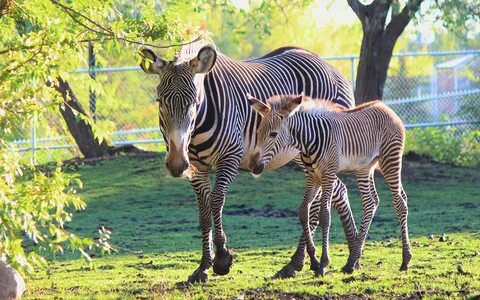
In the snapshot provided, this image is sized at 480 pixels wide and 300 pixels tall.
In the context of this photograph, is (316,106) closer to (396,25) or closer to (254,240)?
(254,240)

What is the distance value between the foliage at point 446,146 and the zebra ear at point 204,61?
12.6m

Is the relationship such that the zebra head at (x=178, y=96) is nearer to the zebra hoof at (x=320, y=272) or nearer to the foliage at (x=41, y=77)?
the foliage at (x=41, y=77)

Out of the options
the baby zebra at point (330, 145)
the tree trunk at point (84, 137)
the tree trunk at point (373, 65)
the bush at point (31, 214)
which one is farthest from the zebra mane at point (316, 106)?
the tree trunk at point (84, 137)

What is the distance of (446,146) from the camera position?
2150cm

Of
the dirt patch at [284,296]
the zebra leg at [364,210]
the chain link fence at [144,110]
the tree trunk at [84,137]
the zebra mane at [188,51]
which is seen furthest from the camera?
the chain link fence at [144,110]

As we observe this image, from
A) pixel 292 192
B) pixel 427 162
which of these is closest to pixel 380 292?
pixel 292 192

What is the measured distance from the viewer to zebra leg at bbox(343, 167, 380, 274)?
9688mm

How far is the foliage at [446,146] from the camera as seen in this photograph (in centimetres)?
2122

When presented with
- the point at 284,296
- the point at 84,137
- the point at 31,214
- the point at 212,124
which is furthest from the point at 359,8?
the point at 31,214

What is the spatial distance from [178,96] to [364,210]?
8.03 ft

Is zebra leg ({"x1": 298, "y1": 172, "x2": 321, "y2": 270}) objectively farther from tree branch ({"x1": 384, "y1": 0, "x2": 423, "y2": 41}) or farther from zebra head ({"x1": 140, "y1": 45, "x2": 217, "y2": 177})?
tree branch ({"x1": 384, "y1": 0, "x2": 423, "y2": 41})

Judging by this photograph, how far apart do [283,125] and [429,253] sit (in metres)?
2.59

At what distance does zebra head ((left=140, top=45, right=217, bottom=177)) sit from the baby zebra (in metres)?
0.72

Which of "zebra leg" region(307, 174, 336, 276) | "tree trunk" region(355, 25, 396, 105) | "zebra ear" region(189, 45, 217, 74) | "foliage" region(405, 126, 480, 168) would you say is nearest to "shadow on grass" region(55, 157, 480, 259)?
"foliage" region(405, 126, 480, 168)
